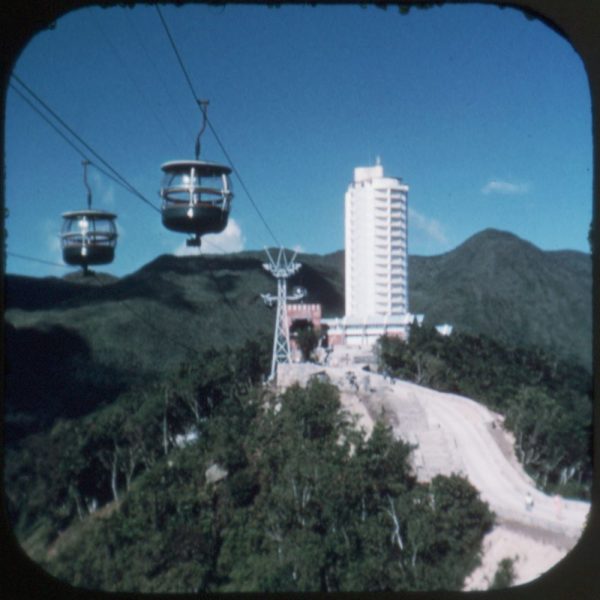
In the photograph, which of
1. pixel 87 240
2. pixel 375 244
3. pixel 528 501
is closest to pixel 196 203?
pixel 87 240

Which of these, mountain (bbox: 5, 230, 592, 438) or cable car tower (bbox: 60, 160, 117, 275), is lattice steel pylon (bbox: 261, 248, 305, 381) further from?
cable car tower (bbox: 60, 160, 117, 275)

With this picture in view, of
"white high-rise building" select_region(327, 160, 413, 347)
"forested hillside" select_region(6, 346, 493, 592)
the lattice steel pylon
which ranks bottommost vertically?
"forested hillside" select_region(6, 346, 493, 592)

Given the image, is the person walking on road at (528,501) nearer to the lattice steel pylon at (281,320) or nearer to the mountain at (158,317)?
the mountain at (158,317)

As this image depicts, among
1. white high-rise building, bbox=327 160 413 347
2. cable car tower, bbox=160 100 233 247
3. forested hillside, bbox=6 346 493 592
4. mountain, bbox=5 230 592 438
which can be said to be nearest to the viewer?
cable car tower, bbox=160 100 233 247

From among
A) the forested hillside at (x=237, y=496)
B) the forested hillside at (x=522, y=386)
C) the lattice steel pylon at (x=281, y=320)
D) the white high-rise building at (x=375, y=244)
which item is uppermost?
the white high-rise building at (x=375, y=244)

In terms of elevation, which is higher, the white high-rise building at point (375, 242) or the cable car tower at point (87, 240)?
the white high-rise building at point (375, 242)

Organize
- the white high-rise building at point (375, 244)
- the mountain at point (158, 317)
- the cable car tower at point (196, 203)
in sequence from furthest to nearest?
the white high-rise building at point (375, 244), the mountain at point (158, 317), the cable car tower at point (196, 203)

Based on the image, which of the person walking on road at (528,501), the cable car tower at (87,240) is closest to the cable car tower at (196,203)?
the cable car tower at (87,240)

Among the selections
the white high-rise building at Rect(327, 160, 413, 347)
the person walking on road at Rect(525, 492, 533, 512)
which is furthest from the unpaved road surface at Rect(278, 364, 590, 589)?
the white high-rise building at Rect(327, 160, 413, 347)

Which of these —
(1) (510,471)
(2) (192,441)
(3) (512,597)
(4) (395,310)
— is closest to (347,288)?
(4) (395,310)
